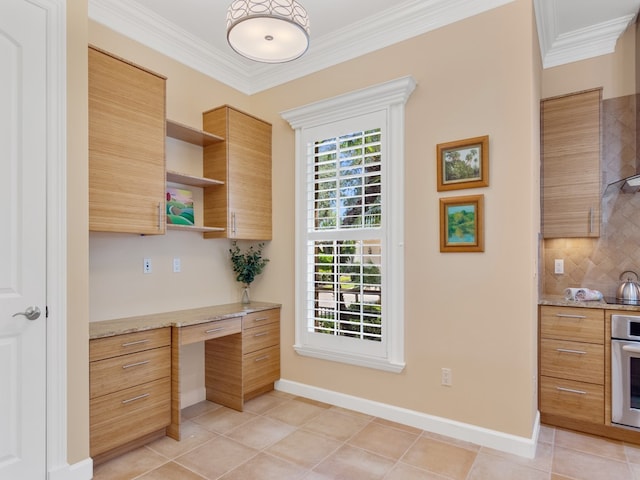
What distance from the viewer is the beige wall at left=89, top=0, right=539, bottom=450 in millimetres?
2529

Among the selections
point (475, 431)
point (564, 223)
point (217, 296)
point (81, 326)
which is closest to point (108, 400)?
point (81, 326)

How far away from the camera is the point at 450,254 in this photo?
9.07 feet

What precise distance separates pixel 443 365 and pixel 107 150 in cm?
269

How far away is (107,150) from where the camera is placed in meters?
2.46

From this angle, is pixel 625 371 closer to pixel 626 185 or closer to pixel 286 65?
pixel 626 185

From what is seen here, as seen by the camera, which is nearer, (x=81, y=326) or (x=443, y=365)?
(x=81, y=326)

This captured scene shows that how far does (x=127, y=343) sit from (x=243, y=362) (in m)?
1.02

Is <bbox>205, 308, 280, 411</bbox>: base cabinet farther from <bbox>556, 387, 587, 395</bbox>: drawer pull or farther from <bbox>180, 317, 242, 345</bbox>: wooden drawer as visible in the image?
<bbox>556, 387, 587, 395</bbox>: drawer pull

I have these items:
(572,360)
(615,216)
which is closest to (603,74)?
(615,216)

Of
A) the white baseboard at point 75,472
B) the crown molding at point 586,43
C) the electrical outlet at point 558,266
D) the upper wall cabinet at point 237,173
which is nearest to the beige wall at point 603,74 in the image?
the crown molding at point 586,43

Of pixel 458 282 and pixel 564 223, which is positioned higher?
pixel 564 223
